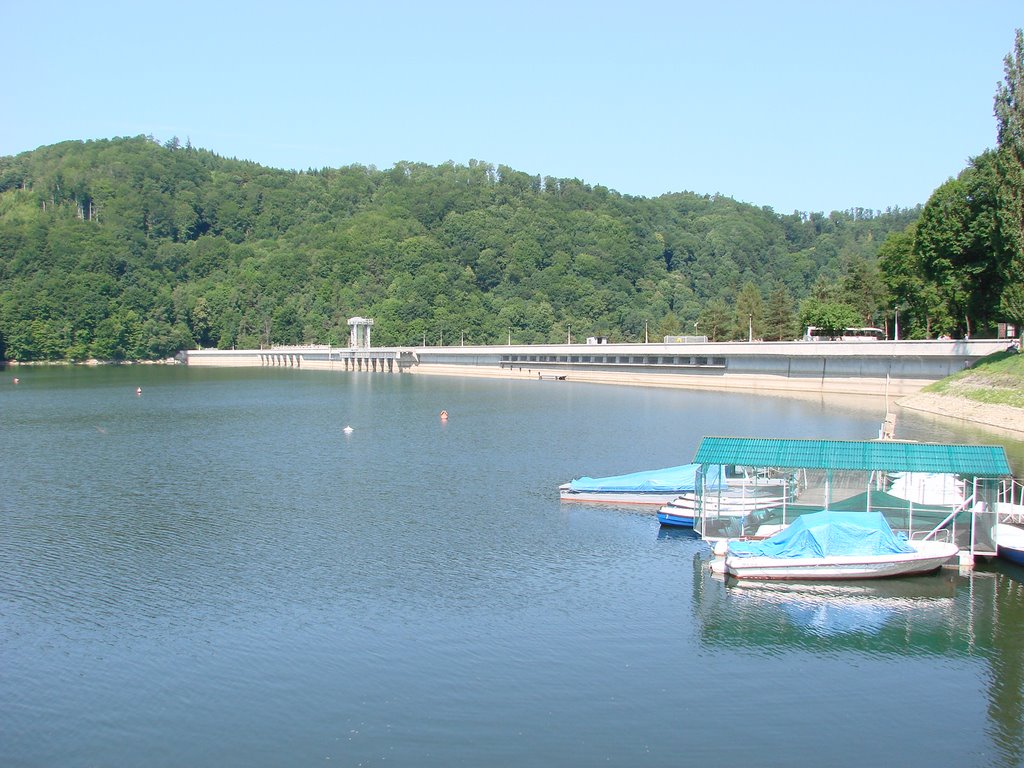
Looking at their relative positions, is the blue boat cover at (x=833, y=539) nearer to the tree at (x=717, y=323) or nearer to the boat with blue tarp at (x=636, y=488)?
the boat with blue tarp at (x=636, y=488)

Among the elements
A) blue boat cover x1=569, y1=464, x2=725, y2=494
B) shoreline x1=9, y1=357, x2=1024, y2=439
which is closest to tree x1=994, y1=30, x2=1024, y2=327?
shoreline x1=9, y1=357, x2=1024, y2=439

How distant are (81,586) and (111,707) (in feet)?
36.7

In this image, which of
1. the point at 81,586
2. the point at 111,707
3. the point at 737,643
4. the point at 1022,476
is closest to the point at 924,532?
the point at 737,643

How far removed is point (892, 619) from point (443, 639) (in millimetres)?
14505

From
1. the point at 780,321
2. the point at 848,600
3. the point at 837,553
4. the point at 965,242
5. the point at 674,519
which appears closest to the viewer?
the point at 848,600

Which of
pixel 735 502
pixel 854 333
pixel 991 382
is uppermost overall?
pixel 854 333

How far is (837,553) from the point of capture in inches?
1367

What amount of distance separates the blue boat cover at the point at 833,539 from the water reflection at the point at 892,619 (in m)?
1.19

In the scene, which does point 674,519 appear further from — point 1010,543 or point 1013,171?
point 1013,171

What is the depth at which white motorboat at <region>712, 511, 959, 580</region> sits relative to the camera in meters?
34.4

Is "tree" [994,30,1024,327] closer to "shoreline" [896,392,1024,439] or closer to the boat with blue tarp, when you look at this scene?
"shoreline" [896,392,1024,439]

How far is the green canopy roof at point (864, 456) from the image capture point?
118ft

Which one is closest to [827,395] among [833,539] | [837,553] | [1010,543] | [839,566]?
[1010,543]

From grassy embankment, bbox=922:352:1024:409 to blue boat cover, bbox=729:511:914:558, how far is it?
43.8 metres
